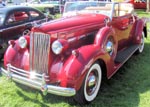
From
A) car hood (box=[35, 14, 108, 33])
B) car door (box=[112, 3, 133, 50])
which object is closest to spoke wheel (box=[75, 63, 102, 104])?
car hood (box=[35, 14, 108, 33])

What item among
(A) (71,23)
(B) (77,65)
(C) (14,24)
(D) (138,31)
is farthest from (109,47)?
(C) (14,24)

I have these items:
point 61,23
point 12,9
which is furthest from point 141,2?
point 61,23

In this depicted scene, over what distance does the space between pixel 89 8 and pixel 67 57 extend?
201 cm

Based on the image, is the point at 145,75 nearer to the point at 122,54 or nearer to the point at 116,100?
the point at 122,54

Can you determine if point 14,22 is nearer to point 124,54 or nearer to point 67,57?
point 124,54

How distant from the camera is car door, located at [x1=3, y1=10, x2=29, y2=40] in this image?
20.6 ft

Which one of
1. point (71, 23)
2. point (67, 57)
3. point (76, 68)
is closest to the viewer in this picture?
point (76, 68)

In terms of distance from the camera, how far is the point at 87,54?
3625 mm

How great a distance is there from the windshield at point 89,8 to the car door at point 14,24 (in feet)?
5.48

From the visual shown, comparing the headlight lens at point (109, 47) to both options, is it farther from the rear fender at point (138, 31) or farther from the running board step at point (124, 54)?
the rear fender at point (138, 31)

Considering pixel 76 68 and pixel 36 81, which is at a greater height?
pixel 76 68

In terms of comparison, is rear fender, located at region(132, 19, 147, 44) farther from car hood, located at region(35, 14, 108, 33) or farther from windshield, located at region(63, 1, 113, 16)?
car hood, located at region(35, 14, 108, 33)

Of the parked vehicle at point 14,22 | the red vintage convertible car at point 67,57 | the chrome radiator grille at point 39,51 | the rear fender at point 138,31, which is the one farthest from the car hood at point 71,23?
the parked vehicle at point 14,22

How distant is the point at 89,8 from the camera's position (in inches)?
211
